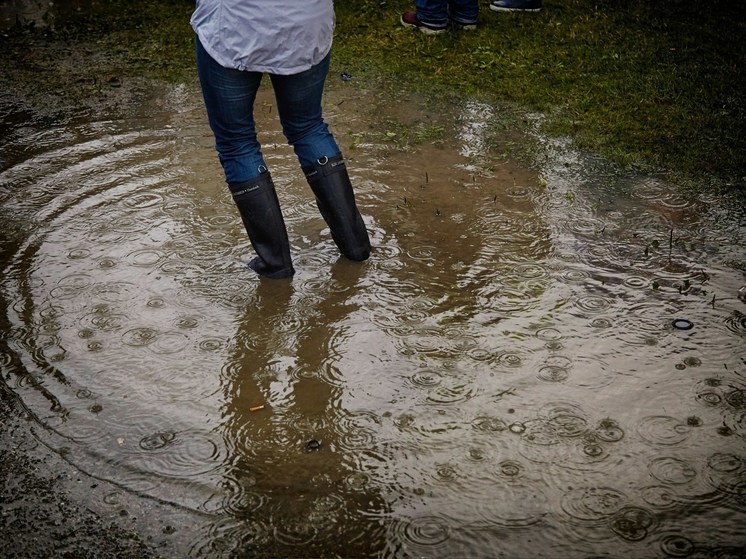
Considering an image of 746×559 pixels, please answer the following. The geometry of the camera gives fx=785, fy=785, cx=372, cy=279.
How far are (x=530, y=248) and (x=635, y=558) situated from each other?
2.00m

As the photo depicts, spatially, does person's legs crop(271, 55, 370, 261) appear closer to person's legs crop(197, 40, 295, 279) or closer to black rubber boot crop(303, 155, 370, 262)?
black rubber boot crop(303, 155, 370, 262)

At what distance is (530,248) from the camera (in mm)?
4172

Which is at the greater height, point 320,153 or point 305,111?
point 305,111

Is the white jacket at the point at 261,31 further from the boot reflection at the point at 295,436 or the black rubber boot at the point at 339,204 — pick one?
the boot reflection at the point at 295,436

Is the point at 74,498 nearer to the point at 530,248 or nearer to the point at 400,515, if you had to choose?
the point at 400,515

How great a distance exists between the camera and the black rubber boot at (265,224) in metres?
3.76

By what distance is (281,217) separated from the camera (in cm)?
388

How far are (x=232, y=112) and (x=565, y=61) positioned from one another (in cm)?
393

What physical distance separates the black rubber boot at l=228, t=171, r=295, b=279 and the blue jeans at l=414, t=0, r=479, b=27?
13.3 feet

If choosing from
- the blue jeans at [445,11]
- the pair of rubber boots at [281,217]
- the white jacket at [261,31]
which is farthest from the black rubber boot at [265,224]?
the blue jeans at [445,11]

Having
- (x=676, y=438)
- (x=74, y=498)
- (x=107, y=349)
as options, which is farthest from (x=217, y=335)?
(x=676, y=438)

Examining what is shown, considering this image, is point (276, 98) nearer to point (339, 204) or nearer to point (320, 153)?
point (320, 153)

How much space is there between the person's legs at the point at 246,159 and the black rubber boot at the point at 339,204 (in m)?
0.24

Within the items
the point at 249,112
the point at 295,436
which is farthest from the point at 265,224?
the point at 295,436
